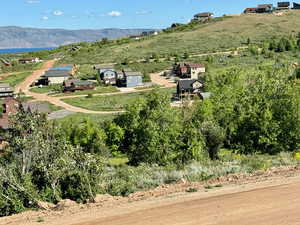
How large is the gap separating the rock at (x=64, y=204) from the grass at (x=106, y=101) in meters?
47.5

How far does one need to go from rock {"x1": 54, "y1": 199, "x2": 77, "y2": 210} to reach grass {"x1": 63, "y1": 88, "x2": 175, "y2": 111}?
1869 inches

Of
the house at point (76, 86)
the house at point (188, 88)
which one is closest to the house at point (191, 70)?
the house at point (188, 88)

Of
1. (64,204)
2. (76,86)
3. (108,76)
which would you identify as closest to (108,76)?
(108,76)

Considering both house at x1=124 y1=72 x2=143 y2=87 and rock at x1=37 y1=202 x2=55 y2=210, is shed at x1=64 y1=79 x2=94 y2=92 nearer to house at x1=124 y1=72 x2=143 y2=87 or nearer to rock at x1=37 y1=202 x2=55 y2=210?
house at x1=124 y1=72 x2=143 y2=87

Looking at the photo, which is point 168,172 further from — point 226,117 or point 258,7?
point 258,7

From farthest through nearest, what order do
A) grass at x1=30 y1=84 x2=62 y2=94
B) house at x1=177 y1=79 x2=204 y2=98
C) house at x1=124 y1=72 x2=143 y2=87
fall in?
house at x1=124 y1=72 x2=143 y2=87
grass at x1=30 y1=84 x2=62 y2=94
house at x1=177 y1=79 x2=204 y2=98

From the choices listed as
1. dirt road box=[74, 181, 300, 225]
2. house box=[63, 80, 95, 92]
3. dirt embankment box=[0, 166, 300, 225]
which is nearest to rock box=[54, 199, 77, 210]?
dirt embankment box=[0, 166, 300, 225]

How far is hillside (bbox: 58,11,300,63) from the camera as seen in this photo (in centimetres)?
12781

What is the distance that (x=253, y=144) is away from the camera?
1287 inches

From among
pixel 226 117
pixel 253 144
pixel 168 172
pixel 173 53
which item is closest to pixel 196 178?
pixel 168 172

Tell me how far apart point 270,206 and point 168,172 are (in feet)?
20.7

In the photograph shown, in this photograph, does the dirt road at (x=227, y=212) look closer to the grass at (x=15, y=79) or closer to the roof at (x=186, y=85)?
the roof at (x=186, y=85)

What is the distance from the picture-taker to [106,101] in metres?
72.5

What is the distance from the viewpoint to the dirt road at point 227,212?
565 inches
